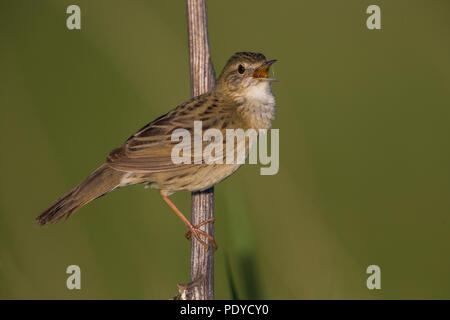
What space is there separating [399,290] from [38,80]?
3.46 meters

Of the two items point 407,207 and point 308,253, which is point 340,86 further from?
point 308,253

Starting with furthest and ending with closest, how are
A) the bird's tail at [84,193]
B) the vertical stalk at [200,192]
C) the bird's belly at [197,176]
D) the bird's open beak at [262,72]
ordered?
the bird's open beak at [262,72], the bird's belly at [197,176], the bird's tail at [84,193], the vertical stalk at [200,192]

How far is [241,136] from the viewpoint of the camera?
3875 mm

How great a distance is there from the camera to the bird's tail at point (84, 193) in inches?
137

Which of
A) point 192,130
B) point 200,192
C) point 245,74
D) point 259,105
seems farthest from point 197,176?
point 245,74

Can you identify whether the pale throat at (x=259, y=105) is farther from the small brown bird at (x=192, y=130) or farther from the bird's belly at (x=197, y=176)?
the bird's belly at (x=197, y=176)

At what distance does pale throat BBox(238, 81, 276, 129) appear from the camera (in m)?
3.93

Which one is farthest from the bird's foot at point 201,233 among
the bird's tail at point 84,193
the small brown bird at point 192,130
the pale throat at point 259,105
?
the pale throat at point 259,105

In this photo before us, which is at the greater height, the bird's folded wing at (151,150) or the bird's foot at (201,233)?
the bird's folded wing at (151,150)

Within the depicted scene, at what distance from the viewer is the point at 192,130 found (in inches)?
152

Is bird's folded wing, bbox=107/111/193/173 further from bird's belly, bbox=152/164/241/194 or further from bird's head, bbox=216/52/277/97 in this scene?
bird's head, bbox=216/52/277/97

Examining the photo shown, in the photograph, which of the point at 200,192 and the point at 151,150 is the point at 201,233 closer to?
the point at 200,192

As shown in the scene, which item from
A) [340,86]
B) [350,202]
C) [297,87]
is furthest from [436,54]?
[350,202]

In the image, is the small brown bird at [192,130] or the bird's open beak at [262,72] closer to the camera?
the small brown bird at [192,130]
